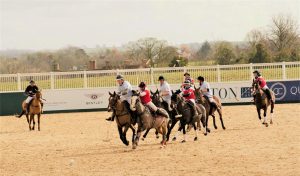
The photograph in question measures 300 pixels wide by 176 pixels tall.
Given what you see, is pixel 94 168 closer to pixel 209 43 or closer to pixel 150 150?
pixel 150 150

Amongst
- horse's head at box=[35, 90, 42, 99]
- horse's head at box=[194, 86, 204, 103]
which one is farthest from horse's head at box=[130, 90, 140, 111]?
horse's head at box=[35, 90, 42, 99]

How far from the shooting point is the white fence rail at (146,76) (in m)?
40.8

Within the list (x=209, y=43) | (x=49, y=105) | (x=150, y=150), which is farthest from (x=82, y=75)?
(x=209, y=43)

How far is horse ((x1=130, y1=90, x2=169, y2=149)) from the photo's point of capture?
1973cm

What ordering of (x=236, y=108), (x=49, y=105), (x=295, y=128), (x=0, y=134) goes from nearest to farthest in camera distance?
1. (x=295, y=128)
2. (x=0, y=134)
3. (x=236, y=108)
4. (x=49, y=105)

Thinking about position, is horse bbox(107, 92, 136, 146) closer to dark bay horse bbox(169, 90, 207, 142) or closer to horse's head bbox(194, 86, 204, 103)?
dark bay horse bbox(169, 90, 207, 142)

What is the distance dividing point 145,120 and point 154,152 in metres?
1.29

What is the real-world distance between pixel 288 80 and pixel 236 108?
474 centimetres

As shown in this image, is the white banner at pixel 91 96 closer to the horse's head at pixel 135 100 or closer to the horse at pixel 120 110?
the horse's head at pixel 135 100

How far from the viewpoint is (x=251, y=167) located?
15.4 m

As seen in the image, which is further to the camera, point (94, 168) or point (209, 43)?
point (209, 43)

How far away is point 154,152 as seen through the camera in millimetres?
18859

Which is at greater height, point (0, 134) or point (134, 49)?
point (134, 49)


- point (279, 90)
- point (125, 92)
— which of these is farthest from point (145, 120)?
point (279, 90)
